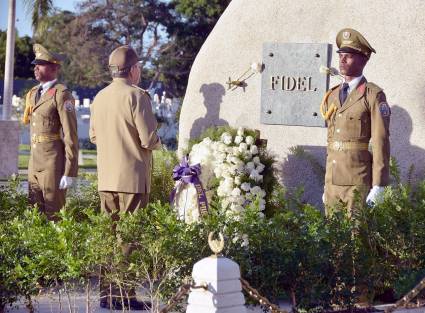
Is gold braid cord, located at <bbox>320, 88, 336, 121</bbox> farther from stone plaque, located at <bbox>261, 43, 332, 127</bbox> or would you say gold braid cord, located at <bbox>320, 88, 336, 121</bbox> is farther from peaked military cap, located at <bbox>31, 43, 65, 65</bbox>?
peaked military cap, located at <bbox>31, 43, 65, 65</bbox>

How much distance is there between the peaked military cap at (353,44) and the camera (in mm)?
7156

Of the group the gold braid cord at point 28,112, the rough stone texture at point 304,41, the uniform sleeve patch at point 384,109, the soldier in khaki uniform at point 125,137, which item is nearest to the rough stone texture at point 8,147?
the rough stone texture at point 304,41

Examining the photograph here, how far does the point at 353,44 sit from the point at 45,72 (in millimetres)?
2822

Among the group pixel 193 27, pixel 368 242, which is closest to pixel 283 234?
pixel 368 242

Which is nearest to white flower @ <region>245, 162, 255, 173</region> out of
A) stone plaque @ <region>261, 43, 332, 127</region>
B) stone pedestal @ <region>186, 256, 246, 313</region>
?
stone plaque @ <region>261, 43, 332, 127</region>

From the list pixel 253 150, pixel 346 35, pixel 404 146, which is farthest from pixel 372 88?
pixel 253 150

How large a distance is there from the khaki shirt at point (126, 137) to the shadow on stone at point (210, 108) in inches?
68.1

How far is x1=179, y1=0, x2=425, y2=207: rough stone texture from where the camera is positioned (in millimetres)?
7934

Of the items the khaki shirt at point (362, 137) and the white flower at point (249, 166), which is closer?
the khaki shirt at point (362, 137)

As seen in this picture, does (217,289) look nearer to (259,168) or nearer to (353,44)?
(353,44)

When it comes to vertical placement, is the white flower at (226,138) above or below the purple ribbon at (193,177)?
above

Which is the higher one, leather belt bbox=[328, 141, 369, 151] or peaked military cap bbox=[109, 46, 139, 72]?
peaked military cap bbox=[109, 46, 139, 72]

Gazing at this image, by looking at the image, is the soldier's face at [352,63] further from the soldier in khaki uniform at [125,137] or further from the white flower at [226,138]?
the soldier in khaki uniform at [125,137]

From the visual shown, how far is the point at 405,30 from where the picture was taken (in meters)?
7.95
